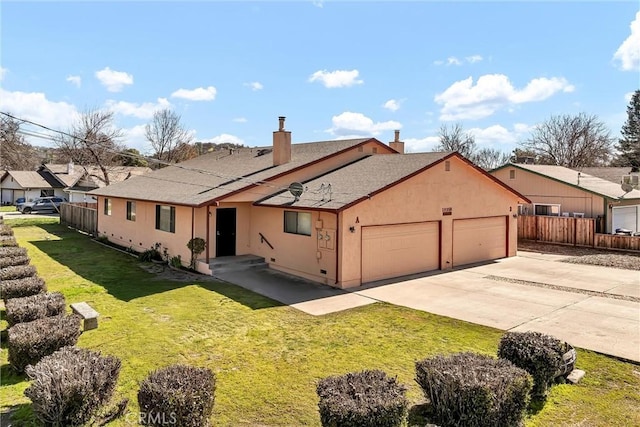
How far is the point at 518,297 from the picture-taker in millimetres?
12117

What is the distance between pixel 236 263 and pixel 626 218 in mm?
22695

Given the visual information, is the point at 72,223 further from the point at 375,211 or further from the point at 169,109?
the point at 169,109

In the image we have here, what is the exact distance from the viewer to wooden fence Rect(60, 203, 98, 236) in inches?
995

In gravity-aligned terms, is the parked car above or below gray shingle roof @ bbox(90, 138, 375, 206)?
below

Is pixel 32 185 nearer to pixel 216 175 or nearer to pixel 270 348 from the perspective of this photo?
pixel 216 175

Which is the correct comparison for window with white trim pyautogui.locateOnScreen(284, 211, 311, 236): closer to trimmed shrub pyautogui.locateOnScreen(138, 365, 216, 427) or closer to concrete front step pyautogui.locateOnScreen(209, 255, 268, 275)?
concrete front step pyautogui.locateOnScreen(209, 255, 268, 275)

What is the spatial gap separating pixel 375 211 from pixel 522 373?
9.10 meters

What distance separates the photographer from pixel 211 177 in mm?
19062

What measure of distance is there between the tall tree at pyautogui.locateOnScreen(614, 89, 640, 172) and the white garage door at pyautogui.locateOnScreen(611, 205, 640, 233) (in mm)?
35255

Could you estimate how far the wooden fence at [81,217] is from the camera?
2527cm

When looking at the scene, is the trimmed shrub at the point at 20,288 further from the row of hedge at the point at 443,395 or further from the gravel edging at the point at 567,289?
the gravel edging at the point at 567,289

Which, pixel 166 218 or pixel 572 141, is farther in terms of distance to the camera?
pixel 572 141

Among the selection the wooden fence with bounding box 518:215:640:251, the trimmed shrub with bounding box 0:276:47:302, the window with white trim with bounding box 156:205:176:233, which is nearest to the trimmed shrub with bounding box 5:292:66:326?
the trimmed shrub with bounding box 0:276:47:302

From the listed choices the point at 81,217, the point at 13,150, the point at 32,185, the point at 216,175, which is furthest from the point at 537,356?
the point at 13,150
